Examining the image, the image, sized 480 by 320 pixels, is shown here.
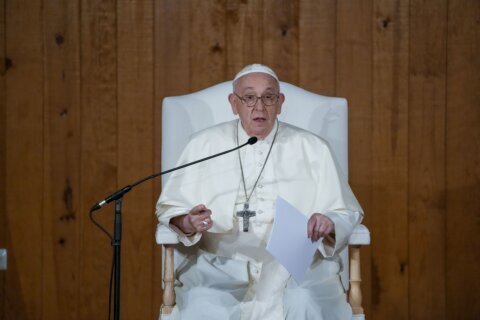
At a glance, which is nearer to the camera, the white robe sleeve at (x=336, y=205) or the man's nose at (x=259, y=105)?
the white robe sleeve at (x=336, y=205)

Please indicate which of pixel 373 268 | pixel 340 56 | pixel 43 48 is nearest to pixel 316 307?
pixel 373 268

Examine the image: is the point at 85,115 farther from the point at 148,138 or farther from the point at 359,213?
the point at 359,213

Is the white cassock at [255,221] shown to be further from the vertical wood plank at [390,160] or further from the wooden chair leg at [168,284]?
the vertical wood plank at [390,160]

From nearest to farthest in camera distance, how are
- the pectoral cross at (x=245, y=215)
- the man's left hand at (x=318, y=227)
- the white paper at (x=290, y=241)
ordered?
the white paper at (x=290, y=241) → the man's left hand at (x=318, y=227) → the pectoral cross at (x=245, y=215)

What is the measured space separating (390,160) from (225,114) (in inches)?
41.3

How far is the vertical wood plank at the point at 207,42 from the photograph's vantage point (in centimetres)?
363

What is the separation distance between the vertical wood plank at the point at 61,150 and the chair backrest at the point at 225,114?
31.9 inches

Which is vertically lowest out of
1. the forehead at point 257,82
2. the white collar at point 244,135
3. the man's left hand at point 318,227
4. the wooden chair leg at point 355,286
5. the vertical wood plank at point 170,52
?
the wooden chair leg at point 355,286

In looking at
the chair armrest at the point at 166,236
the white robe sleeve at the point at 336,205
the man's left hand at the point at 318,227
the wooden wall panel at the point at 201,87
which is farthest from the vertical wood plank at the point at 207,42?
the man's left hand at the point at 318,227

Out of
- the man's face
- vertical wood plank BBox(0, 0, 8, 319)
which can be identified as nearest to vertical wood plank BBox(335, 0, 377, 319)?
the man's face

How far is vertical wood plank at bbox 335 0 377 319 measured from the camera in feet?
11.9

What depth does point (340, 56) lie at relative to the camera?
3633 millimetres

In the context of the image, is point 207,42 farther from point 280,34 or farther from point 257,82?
point 257,82

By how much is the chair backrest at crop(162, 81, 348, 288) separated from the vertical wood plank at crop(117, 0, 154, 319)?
59 centimetres
